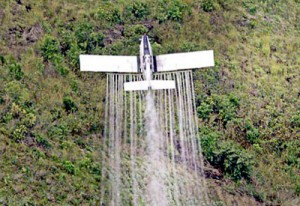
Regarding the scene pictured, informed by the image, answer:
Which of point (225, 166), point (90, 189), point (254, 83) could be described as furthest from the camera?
point (254, 83)

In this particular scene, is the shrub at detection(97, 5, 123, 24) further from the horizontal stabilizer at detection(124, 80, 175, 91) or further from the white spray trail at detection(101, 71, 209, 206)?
the horizontal stabilizer at detection(124, 80, 175, 91)

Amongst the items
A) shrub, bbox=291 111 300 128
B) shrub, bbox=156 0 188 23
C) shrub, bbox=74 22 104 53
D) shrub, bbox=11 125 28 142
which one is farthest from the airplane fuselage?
shrub, bbox=291 111 300 128

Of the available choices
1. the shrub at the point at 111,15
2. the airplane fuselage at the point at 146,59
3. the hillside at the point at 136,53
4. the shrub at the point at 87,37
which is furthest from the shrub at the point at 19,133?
the shrub at the point at 111,15

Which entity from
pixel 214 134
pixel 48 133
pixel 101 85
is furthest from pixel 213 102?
pixel 48 133

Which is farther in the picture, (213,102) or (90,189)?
(213,102)

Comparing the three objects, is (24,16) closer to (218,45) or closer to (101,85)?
(101,85)

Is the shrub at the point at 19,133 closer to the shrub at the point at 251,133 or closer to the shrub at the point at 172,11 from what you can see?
the shrub at the point at 251,133
